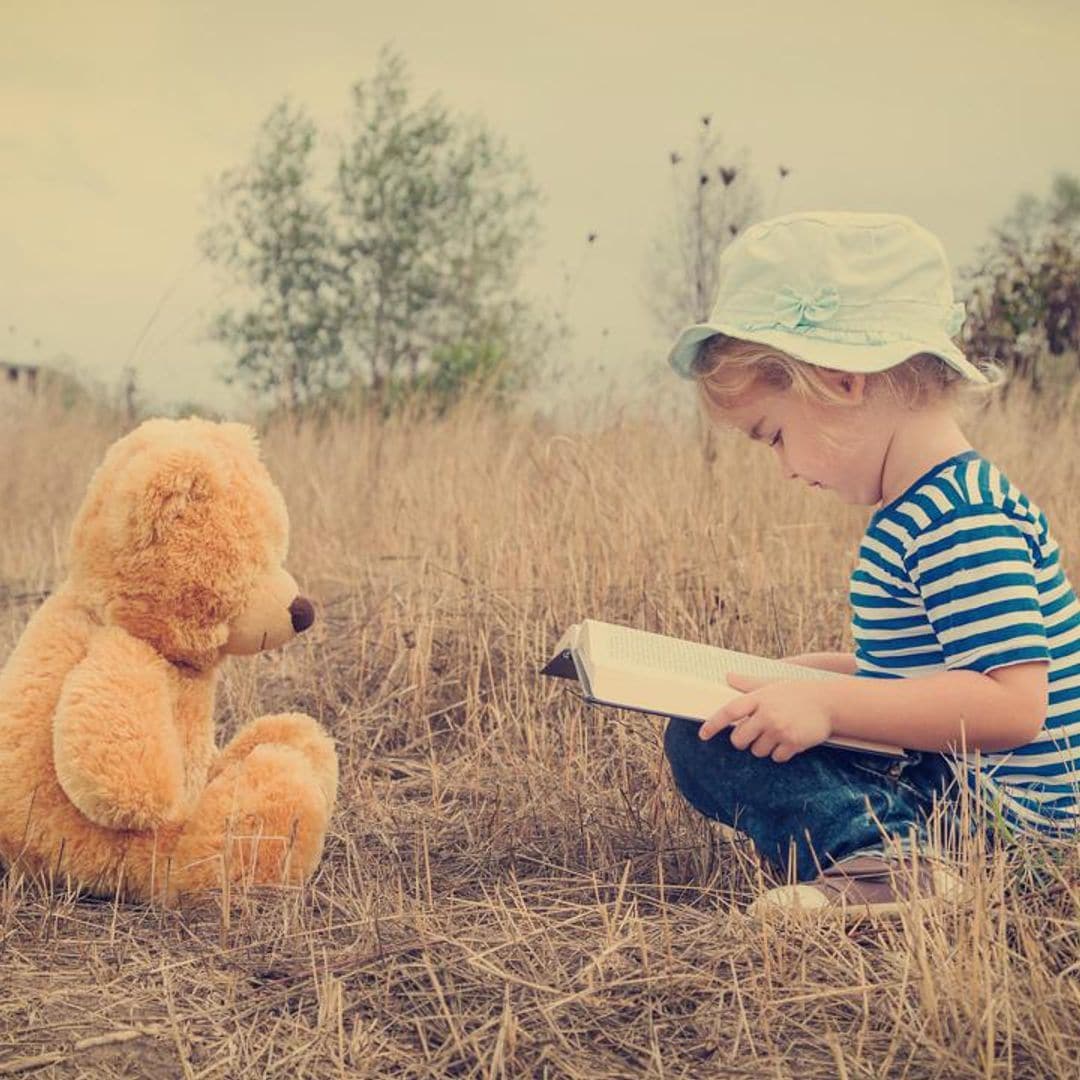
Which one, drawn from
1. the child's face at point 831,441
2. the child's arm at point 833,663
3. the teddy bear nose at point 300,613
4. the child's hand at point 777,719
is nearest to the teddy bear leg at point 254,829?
the teddy bear nose at point 300,613

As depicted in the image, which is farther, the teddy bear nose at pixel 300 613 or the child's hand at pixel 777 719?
the teddy bear nose at pixel 300 613

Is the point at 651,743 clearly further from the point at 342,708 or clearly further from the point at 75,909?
the point at 75,909

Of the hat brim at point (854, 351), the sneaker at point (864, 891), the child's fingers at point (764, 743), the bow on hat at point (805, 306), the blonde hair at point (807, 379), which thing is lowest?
the sneaker at point (864, 891)

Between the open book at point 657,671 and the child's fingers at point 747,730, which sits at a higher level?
the open book at point 657,671

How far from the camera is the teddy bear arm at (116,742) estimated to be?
2.24 meters

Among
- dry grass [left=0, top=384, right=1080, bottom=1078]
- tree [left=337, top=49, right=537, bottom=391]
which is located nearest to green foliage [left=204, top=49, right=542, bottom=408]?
tree [left=337, top=49, right=537, bottom=391]

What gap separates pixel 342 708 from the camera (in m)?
3.59

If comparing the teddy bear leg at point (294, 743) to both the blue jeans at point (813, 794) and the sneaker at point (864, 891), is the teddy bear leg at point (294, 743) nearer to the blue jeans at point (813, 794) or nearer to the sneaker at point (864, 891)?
the blue jeans at point (813, 794)

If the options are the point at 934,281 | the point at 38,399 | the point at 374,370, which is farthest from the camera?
the point at 374,370

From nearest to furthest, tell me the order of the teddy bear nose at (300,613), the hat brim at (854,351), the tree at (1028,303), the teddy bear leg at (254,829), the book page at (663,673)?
the book page at (663,673)
the hat brim at (854,351)
the teddy bear leg at (254,829)
the teddy bear nose at (300,613)
the tree at (1028,303)

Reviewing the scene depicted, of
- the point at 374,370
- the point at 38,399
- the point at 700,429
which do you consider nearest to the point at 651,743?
the point at 700,429

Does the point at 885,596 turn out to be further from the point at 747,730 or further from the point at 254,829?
the point at 254,829

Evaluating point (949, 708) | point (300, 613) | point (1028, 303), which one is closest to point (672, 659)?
point (949, 708)

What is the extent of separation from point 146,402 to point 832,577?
6.97 m
